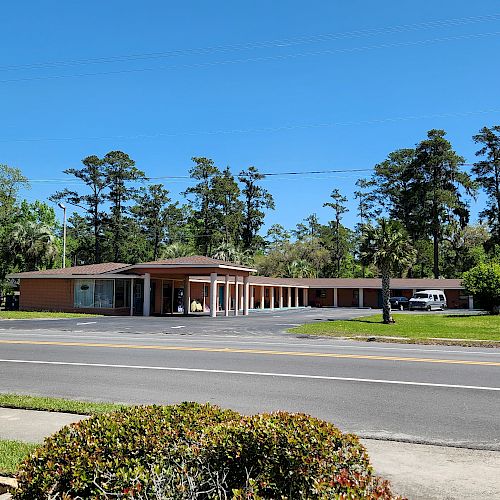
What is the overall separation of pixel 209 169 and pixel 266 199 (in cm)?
986

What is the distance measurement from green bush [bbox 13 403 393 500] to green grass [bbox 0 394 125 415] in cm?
473

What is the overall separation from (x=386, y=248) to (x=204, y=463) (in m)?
31.5

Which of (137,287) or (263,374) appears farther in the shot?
(137,287)

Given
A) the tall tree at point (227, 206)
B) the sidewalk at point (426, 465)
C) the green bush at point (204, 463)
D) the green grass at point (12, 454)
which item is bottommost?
the sidewalk at point (426, 465)

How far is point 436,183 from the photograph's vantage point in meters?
75.6

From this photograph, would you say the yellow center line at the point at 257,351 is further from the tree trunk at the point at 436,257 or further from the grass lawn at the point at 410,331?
the tree trunk at the point at 436,257

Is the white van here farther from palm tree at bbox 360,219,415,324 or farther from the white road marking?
the white road marking

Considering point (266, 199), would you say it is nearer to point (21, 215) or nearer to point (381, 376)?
point (21, 215)

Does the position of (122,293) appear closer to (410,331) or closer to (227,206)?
(410,331)

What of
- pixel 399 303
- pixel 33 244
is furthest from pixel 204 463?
pixel 399 303

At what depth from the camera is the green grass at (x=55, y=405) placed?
888 cm

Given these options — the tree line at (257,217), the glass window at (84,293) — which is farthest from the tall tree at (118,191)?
the glass window at (84,293)

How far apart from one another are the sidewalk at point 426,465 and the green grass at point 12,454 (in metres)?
0.34

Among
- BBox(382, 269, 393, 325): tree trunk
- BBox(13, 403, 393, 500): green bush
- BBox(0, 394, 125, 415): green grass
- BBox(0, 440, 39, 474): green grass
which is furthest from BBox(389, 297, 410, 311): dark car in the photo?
BBox(13, 403, 393, 500): green bush
